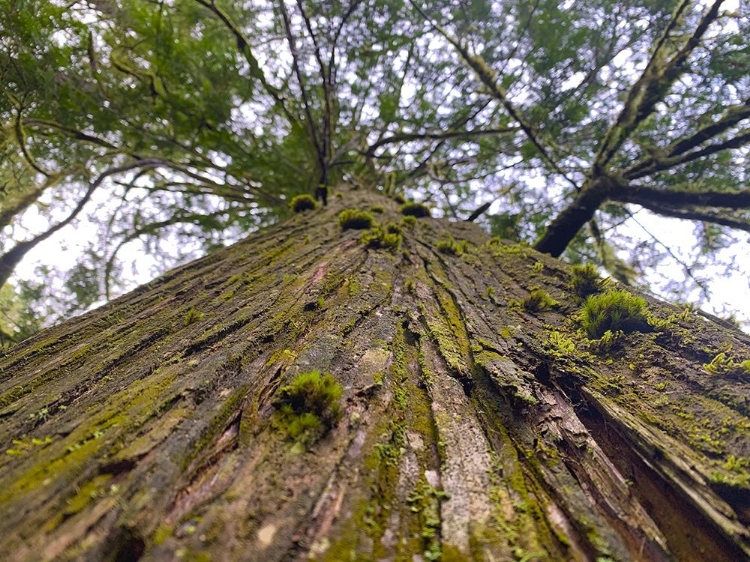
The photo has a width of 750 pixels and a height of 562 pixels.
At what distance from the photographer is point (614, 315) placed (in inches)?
71.3

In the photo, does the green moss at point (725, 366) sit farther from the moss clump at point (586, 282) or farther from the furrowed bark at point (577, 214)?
the furrowed bark at point (577, 214)

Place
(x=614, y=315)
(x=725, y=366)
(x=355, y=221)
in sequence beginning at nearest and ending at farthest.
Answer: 1. (x=725, y=366)
2. (x=614, y=315)
3. (x=355, y=221)

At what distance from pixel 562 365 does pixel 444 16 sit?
16.5 ft

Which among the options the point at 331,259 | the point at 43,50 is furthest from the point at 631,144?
the point at 43,50

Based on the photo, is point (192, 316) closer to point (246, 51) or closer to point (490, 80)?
point (246, 51)

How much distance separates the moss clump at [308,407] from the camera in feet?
3.53

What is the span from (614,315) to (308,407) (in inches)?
56.5

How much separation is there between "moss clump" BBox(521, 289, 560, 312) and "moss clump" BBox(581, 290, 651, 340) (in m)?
0.22

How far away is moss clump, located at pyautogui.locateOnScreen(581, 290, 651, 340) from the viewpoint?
1.78 meters

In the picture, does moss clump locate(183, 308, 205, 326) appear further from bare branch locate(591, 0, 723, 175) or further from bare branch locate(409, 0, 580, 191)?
bare branch locate(409, 0, 580, 191)

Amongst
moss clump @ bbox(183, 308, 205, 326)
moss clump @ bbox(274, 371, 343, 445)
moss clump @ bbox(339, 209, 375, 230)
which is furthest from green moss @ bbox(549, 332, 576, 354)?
moss clump @ bbox(339, 209, 375, 230)

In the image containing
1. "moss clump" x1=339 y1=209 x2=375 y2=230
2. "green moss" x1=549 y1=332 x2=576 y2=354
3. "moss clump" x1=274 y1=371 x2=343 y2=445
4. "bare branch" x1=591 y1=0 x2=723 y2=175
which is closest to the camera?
"moss clump" x1=274 y1=371 x2=343 y2=445

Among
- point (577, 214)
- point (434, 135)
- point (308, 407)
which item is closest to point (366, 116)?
point (434, 135)

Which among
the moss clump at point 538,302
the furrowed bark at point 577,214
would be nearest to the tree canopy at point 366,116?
the furrowed bark at point 577,214
